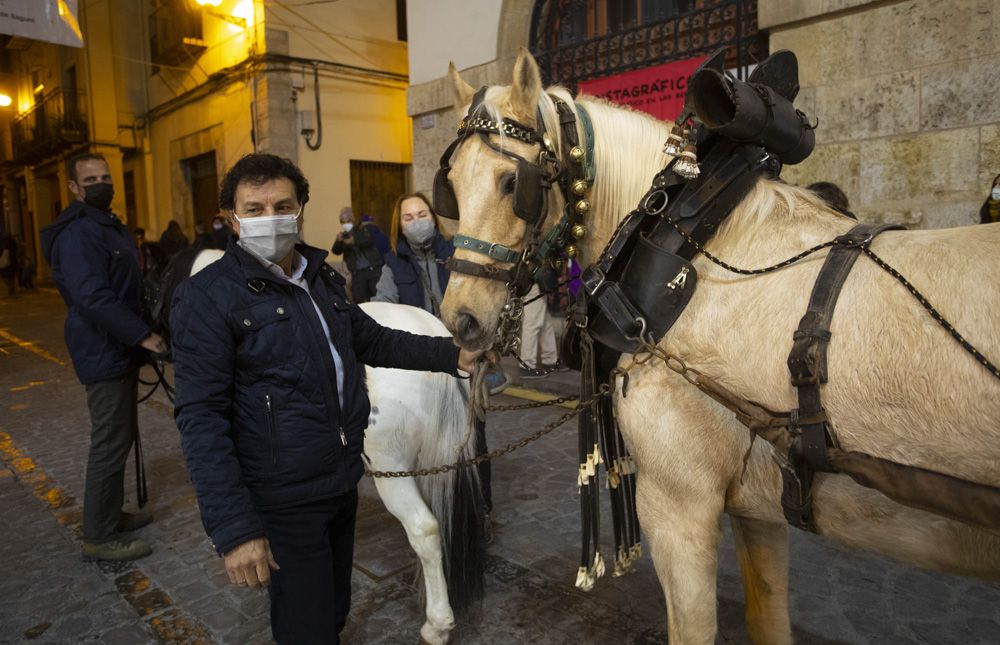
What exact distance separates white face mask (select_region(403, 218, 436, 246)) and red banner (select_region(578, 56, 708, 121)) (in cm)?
322

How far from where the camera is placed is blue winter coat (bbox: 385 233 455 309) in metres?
4.19

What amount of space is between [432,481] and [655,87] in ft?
18.1

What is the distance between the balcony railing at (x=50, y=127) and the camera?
19891 mm

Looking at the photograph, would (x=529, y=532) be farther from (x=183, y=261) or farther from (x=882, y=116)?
(x=882, y=116)

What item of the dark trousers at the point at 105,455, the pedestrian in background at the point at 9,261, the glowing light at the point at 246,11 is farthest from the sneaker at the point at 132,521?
the pedestrian in background at the point at 9,261

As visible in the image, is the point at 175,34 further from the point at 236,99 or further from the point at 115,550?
the point at 115,550

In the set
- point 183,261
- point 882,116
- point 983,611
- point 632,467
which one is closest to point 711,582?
point 632,467

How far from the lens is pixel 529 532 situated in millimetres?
3621

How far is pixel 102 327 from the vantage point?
3.40m

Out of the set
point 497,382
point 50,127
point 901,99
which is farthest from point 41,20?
point 50,127

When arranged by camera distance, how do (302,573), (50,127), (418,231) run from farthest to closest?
(50,127) < (418,231) < (302,573)

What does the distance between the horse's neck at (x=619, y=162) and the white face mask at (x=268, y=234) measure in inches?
37.6

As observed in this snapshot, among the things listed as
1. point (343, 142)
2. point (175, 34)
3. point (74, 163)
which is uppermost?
point (175, 34)

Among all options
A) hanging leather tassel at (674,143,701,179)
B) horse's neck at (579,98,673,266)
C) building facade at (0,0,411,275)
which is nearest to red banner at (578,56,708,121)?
horse's neck at (579,98,673,266)
